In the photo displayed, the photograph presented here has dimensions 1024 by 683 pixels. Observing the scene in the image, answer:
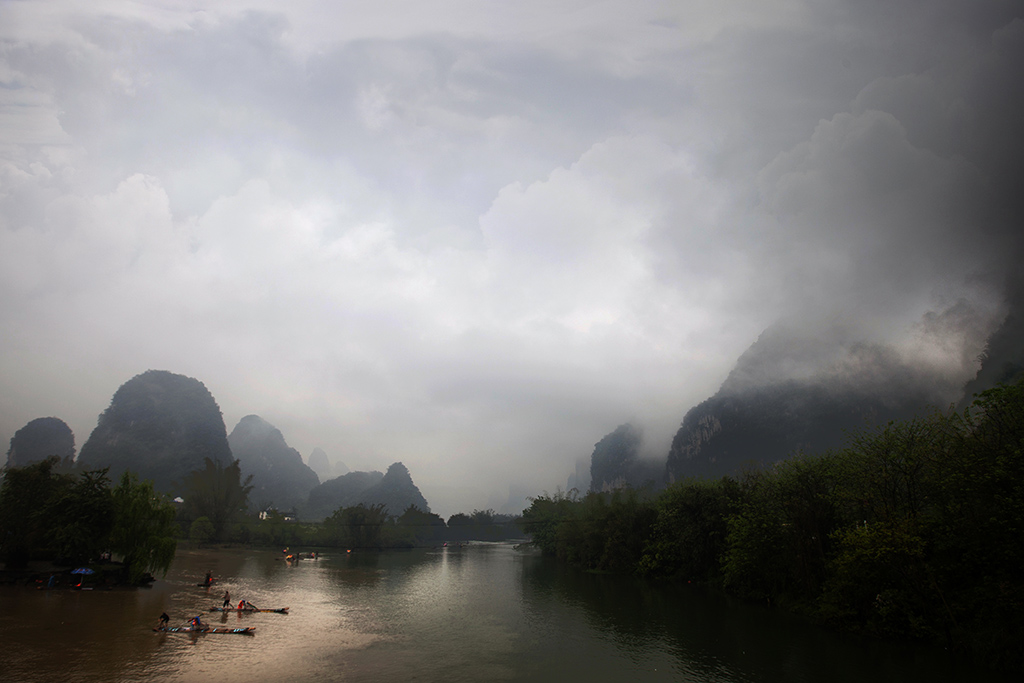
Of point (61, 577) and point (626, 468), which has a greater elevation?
point (626, 468)

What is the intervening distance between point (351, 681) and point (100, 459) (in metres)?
162

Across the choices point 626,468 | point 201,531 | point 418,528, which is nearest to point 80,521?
point 201,531

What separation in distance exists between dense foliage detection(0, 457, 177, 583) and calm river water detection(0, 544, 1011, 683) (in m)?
3.22

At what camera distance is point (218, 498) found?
9056cm

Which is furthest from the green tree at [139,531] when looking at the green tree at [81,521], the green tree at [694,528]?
the green tree at [694,528]

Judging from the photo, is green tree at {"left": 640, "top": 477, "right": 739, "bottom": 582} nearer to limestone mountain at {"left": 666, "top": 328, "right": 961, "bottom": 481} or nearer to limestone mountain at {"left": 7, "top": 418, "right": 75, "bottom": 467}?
limestone mountain at {"left": 666, "top": 328, "right": 961, "bottom": 481}

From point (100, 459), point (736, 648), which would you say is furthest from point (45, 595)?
point (100, 459)

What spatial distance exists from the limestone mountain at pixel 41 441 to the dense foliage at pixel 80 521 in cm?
14799

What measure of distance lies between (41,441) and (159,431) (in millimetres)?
40407

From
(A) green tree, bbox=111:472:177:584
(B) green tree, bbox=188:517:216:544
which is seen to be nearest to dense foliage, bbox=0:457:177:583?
(A) green tree, bbox=111:472:177:584

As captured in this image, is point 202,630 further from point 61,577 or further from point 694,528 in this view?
point 694,528

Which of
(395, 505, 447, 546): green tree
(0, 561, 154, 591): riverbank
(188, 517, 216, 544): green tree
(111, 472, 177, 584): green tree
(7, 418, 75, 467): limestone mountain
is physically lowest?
(395, 505, 447, 546): green tree

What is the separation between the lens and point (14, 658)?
17.6 meters

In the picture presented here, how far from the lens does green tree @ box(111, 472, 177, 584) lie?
111ft
